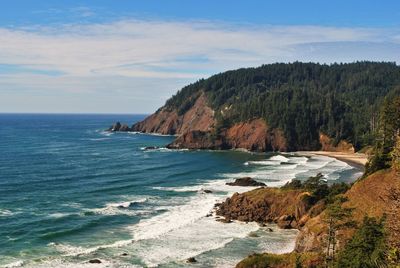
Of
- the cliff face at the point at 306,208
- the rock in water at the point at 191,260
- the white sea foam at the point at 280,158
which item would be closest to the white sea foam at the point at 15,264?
the rock in water at the point at 191,260

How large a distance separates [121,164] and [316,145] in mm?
64748

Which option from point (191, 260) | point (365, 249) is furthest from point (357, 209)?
point (191, 260)

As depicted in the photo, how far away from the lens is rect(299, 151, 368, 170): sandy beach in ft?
384

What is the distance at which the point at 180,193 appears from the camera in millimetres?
80250

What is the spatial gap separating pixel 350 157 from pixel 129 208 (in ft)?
255

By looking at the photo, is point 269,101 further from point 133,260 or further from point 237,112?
point 133,260

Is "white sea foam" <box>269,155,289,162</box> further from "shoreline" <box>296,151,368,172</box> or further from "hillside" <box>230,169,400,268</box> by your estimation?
"hillside" <box>230,169,400,268</box>

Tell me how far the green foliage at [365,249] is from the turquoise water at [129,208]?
15.3m

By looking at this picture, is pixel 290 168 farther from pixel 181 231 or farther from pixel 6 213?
pixel 6 213

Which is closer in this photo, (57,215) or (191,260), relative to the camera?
(191,260)

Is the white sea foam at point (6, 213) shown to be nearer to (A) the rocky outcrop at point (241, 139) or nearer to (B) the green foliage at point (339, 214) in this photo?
(B) the green foliage at point (339, 214)

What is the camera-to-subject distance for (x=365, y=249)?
112ft

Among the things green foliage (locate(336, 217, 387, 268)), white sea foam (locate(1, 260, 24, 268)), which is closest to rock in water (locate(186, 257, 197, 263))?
white sea foam (locate(1, 260, 24, 268))

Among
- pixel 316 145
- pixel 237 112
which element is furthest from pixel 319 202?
pixel 237 112
